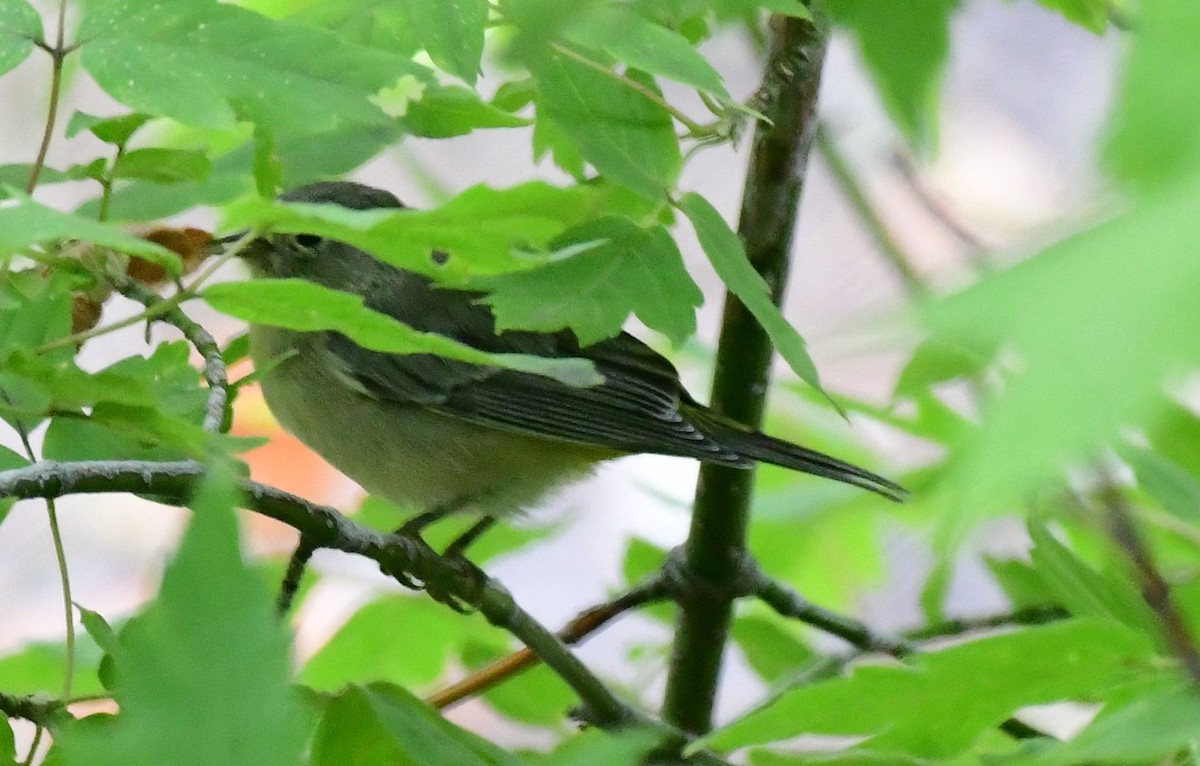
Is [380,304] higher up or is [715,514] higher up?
[380,304]

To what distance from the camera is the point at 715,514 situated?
3.25ft

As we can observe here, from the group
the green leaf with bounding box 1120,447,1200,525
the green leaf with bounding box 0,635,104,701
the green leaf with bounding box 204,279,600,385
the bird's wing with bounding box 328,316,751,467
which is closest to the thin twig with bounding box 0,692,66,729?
the green leaf with bounding box 204,279,600,385

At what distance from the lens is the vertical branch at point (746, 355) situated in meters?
0.84

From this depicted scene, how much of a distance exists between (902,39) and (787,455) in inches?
27.7

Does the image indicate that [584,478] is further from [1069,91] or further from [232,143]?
[1069,91]

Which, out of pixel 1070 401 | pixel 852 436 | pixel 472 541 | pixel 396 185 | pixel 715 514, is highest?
pixel 396 185

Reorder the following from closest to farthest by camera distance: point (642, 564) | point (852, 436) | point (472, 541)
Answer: point (642, 564), point (472, 541), point (852, 436)

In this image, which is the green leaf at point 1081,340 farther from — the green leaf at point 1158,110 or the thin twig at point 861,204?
the thin twig at point 861,204

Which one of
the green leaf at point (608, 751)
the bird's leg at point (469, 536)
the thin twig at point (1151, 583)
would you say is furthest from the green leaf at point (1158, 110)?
the bird's leg at point (469, 536)

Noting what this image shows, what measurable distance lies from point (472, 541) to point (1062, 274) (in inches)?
43.7

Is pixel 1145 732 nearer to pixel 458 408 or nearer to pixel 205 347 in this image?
pixel 205 347

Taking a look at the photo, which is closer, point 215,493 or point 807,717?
point 215,493

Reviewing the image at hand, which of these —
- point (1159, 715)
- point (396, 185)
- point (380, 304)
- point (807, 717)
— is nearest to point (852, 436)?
point (380, 304)

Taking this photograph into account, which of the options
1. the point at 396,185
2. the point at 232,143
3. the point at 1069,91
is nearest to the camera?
the point at 232,143
